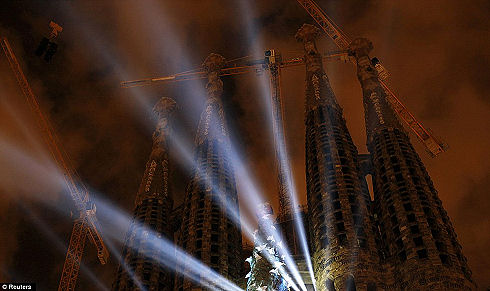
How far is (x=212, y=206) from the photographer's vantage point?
278 feet

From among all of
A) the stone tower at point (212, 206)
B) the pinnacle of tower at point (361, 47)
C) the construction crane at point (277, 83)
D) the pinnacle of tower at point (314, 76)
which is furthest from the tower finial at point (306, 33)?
the stone tower at point (212, 206)

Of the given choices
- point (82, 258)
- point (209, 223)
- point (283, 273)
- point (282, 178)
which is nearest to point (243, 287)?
point (209, 223)

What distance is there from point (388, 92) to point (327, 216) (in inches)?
1959

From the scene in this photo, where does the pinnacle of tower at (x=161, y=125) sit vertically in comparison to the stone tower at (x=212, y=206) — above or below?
above

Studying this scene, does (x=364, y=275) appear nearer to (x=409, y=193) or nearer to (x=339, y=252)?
(x=339, y=252)

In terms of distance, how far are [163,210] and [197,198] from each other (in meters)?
7.67

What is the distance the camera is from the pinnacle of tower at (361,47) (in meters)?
104

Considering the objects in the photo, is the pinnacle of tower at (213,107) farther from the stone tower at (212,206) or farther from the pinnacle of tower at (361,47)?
the pinnacle of tower at (361,47)

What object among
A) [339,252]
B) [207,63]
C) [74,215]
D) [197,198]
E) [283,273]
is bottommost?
[283,273]

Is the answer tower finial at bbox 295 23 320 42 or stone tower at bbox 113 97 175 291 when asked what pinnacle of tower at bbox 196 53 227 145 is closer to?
stone tower at bbox 113 97 175 291

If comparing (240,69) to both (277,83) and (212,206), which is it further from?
(212,206)

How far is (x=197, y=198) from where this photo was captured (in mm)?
86750

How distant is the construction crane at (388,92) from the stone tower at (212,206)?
28.9 m

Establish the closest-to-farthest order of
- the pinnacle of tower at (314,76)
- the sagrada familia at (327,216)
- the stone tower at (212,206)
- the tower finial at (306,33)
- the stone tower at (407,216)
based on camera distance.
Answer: the stone tower at (407,216)
the sagrada familia at (327,216)
the stone tower at (212,206)
the pinnacle of tower at (314,76)
the tower finial at (306,33)
